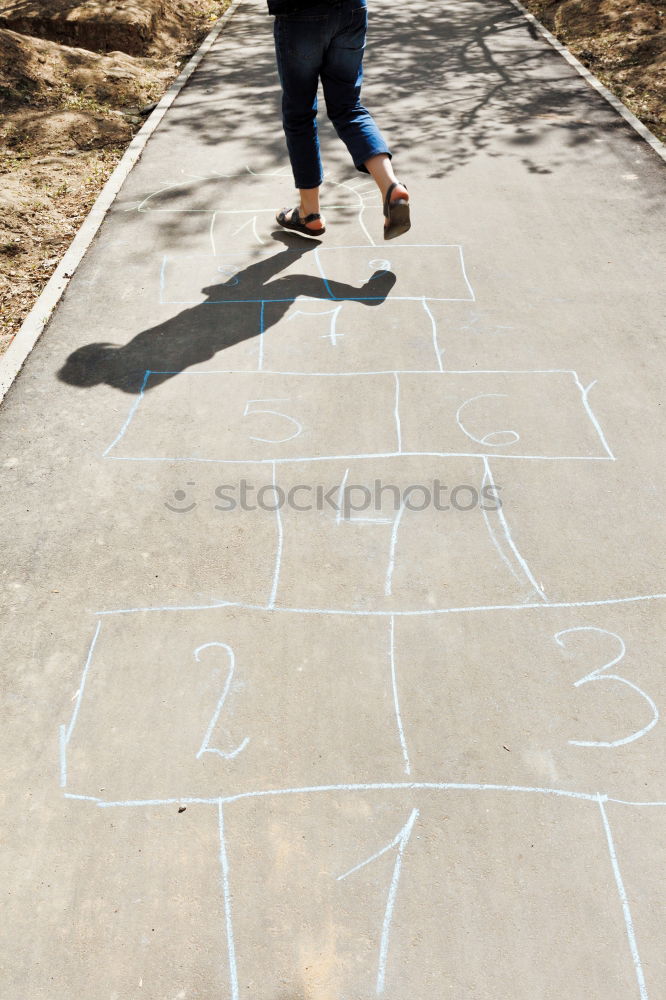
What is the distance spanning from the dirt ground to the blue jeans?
5.89 ft

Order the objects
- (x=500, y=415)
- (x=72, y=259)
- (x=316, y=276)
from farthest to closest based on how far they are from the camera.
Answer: (x=72, y=259), (x=316, y=276), (x=500, y=415)

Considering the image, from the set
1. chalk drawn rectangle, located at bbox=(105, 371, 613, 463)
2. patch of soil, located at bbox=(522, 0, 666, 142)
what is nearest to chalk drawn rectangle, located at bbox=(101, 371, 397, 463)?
chalk drawn rectangle, located at bbox=(105, 371, 613, 463)

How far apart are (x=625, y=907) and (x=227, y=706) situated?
129 cm

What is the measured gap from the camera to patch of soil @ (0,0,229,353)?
5.28 metres

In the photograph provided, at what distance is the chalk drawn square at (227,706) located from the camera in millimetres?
2480

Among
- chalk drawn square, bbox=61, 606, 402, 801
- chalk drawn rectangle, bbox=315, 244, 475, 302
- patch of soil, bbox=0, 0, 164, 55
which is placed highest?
patch of soil, bbox=0, 0, 164, 55

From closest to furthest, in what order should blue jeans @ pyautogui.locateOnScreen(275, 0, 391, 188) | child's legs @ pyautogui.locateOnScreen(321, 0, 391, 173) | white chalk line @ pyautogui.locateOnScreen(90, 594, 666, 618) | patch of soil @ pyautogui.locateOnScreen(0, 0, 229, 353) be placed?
1. white chalk line @ pyautogui.locateOnScreen(90, 594, 666, 618)
2. blue jeans @ pyautogui.locateOnScreen(275, 0, 391, 188)
3. child's legs @ pyautogui.locateOnScreen(321, 0, 391, 173)
4. patch of soil @ pyautogui.locateOnScreen(0, 0, 229, 353)

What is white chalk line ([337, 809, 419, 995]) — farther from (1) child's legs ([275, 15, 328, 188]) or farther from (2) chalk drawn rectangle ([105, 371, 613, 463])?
(1) child's legs ([275, 15, 328, 188])

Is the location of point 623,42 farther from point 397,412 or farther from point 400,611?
point 400,611

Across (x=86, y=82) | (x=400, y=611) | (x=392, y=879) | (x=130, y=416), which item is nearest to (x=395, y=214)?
(x=130, y=416)

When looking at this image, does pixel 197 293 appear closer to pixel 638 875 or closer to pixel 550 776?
pixel 550 776

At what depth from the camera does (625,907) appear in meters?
2.18

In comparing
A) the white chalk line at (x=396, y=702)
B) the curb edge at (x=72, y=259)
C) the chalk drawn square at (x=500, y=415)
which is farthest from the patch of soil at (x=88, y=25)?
the white chalk line at (x=396, y=702)

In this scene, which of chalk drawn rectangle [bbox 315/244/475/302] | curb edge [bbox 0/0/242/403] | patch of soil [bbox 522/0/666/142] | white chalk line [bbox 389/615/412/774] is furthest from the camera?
patch of soil [bbox 522/0/666/142]
